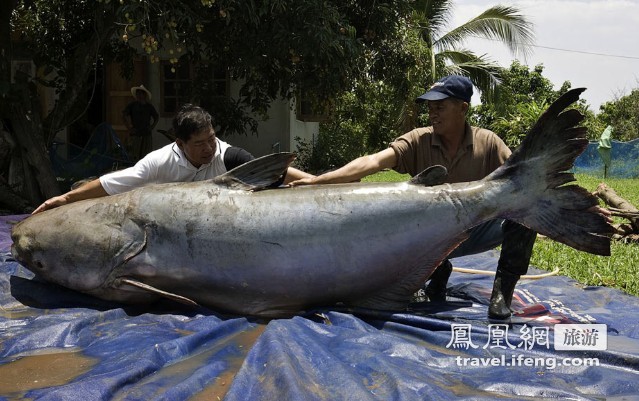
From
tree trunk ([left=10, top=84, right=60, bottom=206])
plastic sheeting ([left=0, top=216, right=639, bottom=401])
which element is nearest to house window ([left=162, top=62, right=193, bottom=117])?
tree trunk ([left=10, top=84, right=60, bottom=206])

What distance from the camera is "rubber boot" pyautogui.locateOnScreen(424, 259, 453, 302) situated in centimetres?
398

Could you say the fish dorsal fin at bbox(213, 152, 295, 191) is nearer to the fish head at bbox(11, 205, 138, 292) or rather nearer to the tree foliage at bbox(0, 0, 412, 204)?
the fish head at bbox(11, 205, 138, 292)

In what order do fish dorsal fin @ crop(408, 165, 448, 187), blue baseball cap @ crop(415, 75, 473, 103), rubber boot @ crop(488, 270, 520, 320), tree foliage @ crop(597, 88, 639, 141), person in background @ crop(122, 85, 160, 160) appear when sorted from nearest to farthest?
fish dorsal fin @ crop(408, 165, 448, 187)
rubber boot @ crop(488, 270, 520, 320)
blue baseball cap @ crop(415, 75, 473, 103)
person in background @ crop(122, 85, 160, 160)
tree foliage @ crop(597, 88, 639, 141)

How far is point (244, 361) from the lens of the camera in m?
2.63

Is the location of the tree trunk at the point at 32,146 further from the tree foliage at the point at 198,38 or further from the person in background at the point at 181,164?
the person in background at the point at 181,164

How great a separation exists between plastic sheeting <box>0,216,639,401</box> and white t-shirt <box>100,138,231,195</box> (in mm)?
690

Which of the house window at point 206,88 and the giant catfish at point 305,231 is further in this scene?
the house window at point 206,88

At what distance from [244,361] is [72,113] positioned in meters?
7.64

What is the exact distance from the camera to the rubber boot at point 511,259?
3486 mm

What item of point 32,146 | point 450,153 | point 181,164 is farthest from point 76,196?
point 32,146

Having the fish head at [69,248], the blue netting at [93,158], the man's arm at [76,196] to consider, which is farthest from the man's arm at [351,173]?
the blue netting at [93,158]

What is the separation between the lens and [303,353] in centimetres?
272

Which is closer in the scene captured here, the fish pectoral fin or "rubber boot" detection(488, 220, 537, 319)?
the fish pectoral fin

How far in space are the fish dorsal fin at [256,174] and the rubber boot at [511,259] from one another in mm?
1221
